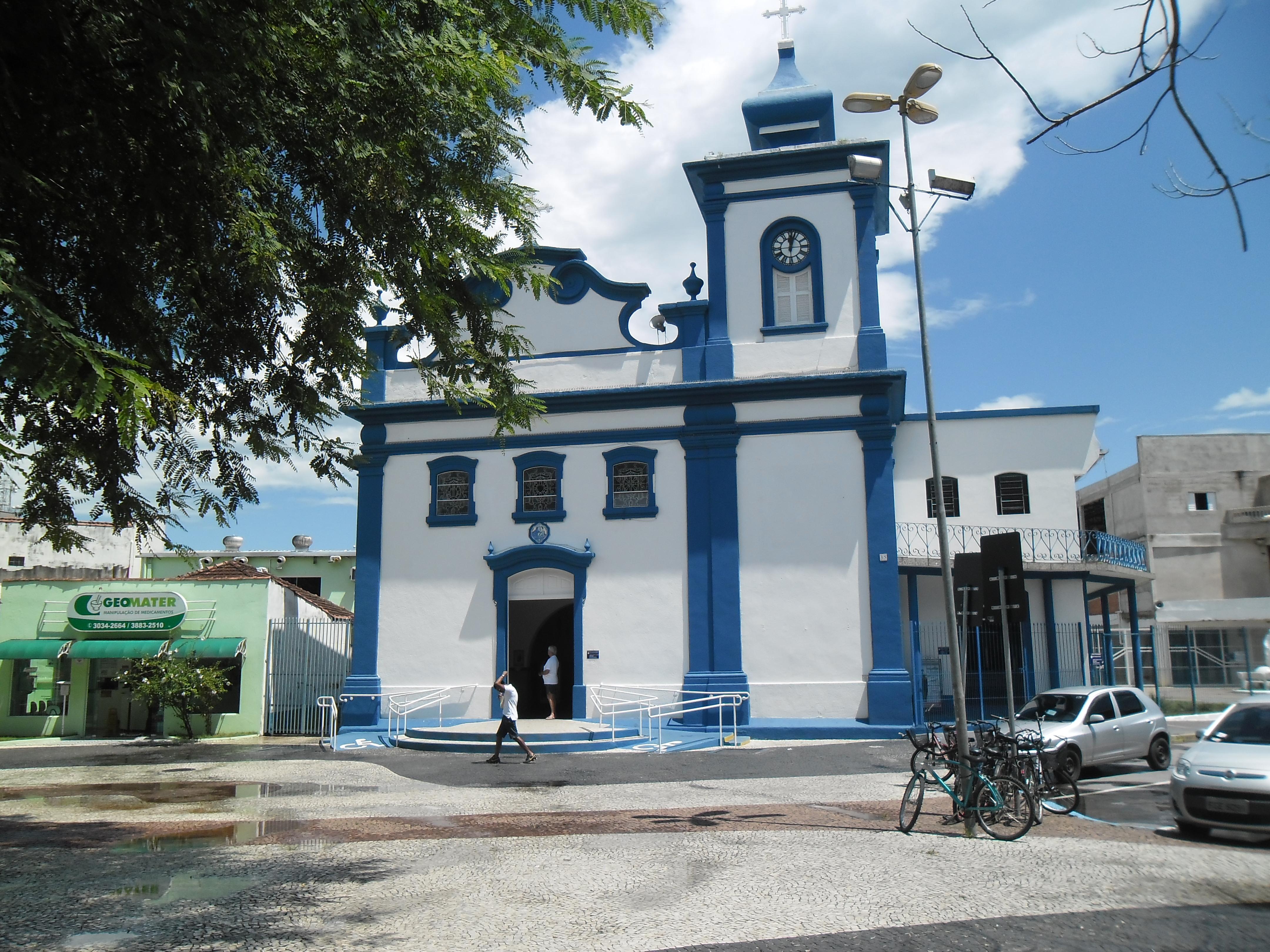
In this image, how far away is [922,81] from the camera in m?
10.2

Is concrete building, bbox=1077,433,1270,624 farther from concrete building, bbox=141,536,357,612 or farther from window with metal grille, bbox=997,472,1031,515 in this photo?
concrete building, bbox=141,536,357,612

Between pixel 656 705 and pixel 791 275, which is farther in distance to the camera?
pixel 791 275

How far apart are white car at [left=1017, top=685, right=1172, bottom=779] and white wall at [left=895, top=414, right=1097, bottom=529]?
341 inches

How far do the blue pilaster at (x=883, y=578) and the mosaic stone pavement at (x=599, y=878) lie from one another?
6355mm

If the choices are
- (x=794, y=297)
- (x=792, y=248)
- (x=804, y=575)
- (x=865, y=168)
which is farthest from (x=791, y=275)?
(x=865, y=168)

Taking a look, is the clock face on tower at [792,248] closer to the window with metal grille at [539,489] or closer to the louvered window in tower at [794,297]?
the louvered window in tower at [794,297]

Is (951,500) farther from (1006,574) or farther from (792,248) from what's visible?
(1006,574)

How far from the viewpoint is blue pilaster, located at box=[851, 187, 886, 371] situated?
65.7ft

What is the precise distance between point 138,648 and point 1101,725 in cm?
1893

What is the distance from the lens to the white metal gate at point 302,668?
854 inches

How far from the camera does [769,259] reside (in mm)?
21031

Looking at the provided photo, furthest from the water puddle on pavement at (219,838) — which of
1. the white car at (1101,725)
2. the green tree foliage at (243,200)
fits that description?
the white car at (1101,725)

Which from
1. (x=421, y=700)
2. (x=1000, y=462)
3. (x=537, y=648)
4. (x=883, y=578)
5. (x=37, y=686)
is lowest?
(x=421, y=700)

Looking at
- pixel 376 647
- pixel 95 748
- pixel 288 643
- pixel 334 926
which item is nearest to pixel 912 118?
pixel 334 926
